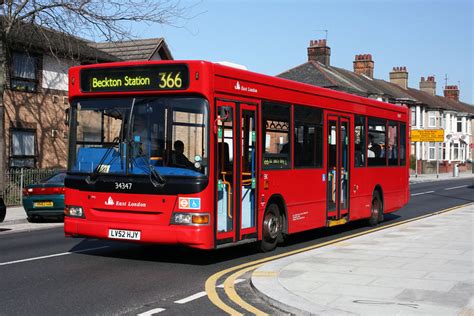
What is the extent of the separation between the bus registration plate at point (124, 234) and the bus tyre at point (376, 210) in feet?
28.1

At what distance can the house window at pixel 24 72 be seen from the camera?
2762 centimetres

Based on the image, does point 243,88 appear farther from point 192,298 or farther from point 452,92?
point 452,92

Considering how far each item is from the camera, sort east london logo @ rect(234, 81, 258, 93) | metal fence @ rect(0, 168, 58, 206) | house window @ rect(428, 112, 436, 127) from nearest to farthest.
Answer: east london logo @ rect(234, 81, 258, 93)
metal fence @ rect(0, 168, 58, 206)
house window @ rect(428, 112, 436, 127)

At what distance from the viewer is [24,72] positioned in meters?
28.2

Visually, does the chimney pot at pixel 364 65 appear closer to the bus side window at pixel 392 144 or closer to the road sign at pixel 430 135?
the road sign at pixel 430 135

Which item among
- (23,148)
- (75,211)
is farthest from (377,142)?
(23,148)

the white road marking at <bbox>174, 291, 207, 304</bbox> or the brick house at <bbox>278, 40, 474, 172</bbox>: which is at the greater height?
the brick house at <bbox>278, 40, 474, 172</bbox>

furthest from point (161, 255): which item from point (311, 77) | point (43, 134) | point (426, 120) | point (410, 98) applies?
point (426, 120)

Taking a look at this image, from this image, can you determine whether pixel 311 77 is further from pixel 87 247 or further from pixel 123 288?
pixel 123 288

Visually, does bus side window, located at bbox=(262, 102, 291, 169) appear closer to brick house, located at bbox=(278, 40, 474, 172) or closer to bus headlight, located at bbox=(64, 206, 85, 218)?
bus headlight, located at bbox=(64, 206, 85, 218)

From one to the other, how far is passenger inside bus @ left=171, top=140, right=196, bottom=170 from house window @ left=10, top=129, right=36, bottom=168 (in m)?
18.8

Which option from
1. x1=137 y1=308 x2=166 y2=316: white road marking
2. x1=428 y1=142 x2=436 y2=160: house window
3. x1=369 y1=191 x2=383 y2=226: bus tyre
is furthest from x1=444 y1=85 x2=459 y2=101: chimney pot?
x1=137 y1=308 x2=166 y2=316: white road marking

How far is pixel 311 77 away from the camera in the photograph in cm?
5966

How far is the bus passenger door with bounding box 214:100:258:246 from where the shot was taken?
10.5 m
